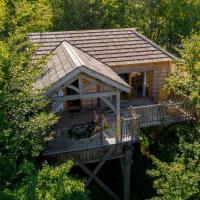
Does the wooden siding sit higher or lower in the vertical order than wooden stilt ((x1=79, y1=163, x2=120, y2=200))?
higher

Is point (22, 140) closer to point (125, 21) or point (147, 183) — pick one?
point (147, 183)

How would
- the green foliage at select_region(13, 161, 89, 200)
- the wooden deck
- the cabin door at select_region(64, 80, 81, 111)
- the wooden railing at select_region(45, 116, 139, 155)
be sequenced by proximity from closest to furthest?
the green foliage at select_region(13, 161, 89, 200), the wooden railing at select_region(45, 116, 139, 155), the wooden deck, the cabin door at select_region(64, 80, 81, 111)

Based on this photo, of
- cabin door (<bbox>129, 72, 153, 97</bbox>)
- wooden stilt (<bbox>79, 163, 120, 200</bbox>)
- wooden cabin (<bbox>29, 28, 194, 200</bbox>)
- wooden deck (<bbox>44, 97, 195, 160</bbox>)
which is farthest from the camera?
cabin door (<bbox>129, 72, 153, 97</bbox>)

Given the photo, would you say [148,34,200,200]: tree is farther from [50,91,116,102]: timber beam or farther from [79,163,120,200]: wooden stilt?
[50,91,116,102]: timber beam

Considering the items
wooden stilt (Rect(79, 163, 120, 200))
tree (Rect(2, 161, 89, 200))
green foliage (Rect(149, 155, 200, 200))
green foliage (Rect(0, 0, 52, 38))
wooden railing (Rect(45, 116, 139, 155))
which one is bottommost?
wooden stilt (Rect(79, 163, 120, 200))

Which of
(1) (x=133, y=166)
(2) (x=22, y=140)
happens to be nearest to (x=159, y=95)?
(1) (x=133, y=166)

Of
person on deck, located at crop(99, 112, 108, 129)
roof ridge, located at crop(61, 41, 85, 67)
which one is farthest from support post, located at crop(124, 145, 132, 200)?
roof ridge, located at crop(61, 41, 85, 67)

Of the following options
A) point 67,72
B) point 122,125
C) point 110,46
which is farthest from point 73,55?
point 110,46

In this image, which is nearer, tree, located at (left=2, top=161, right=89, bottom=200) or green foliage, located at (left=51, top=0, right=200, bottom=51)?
tree, located at (left=2, top=161, right=89, bottom=200)
